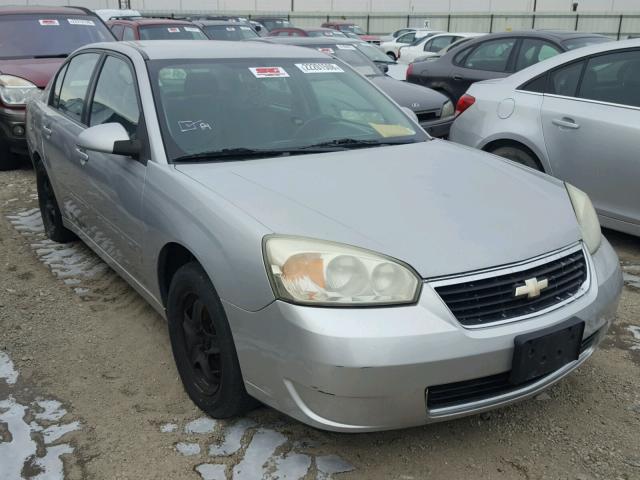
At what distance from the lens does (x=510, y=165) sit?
130 inches

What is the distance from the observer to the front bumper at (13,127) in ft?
22.4

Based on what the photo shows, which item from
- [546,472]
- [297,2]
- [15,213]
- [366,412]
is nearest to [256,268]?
[366,412]

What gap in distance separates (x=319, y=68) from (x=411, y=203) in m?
1.50

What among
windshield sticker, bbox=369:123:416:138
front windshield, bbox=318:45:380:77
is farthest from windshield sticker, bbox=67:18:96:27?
windshield sticker, bbox=369:123:416:138

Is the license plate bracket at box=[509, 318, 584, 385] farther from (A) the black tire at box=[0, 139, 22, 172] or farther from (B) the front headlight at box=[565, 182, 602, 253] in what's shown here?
(A) the black tire at box=[0, 139, 22, 172]

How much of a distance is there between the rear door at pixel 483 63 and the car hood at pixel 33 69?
482cm

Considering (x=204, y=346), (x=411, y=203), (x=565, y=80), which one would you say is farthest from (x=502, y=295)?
(x=565, y=80)

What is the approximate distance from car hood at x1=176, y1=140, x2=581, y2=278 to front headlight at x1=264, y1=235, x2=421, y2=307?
0.17 feet

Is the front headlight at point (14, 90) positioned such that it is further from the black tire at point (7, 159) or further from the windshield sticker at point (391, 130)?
the windshield sticker at point (391, 130)

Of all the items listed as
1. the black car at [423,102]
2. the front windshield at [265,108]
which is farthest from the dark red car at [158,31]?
the front windshield at [265,108]

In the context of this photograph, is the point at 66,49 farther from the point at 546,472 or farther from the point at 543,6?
the point at 543,6

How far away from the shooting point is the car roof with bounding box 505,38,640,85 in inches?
187

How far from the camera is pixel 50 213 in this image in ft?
16.2

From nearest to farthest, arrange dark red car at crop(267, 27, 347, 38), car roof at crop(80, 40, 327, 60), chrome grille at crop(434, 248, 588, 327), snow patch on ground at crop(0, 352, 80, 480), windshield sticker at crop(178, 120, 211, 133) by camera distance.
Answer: chrome grille at crop(434, 248, 588, 327) < snow patch on ground at crop(0, 352, 80, 480) < windshield sticker at crop(178, 120, 211, 133) < car roof at crop(80, 40, 327, 60) < dark red car at crop(267, 27, 347, 38)
